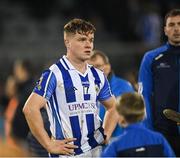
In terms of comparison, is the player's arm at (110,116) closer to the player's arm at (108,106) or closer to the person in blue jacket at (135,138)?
the player's arm at (108,106)

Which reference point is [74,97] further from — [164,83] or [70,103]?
[164,83]

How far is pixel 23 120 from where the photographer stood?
9.68 m

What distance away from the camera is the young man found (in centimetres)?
643

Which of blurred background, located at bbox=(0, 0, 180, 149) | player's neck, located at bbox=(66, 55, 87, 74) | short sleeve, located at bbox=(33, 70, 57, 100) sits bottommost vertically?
blurred background, located at bbox=(0, 0, 180, 149)

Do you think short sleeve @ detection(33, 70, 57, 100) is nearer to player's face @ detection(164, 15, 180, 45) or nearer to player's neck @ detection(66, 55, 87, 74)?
player's neck @ detection(66, 55, 87, 74)

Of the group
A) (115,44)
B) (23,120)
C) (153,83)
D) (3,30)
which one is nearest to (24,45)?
(3,30)

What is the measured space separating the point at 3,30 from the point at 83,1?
226 cm

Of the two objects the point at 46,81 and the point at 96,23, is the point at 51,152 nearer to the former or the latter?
A: the point at 46,81

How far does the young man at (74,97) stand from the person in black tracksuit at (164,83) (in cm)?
82

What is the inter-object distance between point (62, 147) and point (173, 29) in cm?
175

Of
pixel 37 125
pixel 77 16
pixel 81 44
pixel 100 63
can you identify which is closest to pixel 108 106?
pixel 81 44

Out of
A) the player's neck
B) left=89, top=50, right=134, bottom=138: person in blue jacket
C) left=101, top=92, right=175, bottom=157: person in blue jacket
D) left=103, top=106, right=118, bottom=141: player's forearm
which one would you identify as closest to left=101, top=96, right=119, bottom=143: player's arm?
left=103, top=106, right=118, bottom=141: player's forearm

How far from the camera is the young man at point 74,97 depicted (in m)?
6.43

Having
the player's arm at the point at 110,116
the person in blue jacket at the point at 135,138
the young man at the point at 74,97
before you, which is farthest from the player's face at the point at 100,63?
the person in blue jacket at the point at 135,138
